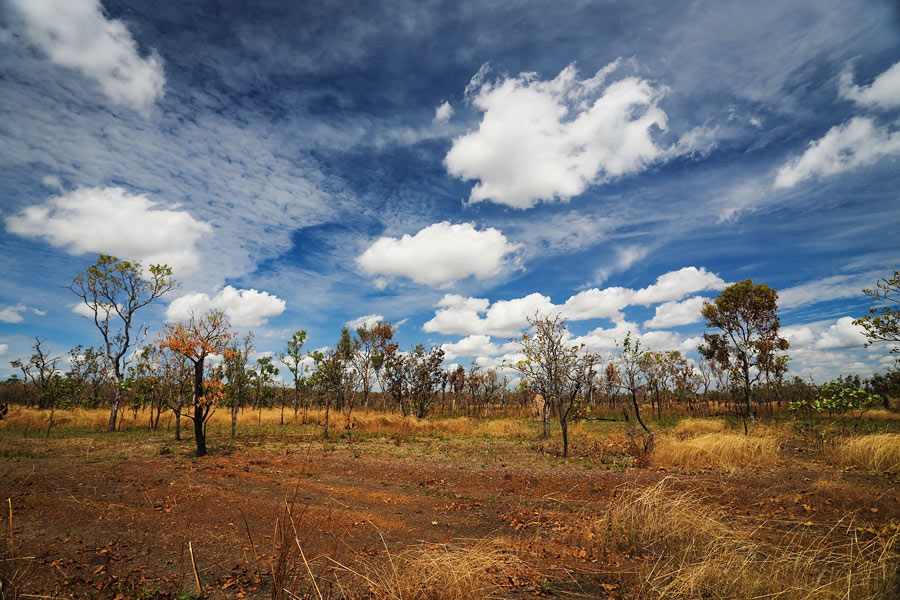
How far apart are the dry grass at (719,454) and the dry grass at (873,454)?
1.88 metres

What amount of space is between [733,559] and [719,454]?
11232 mm

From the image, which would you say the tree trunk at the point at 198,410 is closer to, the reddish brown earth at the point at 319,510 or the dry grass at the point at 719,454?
the reddish brown earth at the point at 319,510

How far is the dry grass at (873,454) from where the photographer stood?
12148 millimetres

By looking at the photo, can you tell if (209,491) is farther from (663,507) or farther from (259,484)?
(663,507)

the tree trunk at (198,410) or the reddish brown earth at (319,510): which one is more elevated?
the tree trunk at (198,410)

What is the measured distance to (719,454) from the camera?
14.5 m

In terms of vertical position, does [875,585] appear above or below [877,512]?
above

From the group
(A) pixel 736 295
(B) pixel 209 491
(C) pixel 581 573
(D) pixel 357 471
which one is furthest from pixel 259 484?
(A) pixel 736 295

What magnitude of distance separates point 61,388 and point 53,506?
72.8 feet

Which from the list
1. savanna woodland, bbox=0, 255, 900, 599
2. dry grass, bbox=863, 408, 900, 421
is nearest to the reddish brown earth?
savanna woodland, bbox=0, 255, 900, 599

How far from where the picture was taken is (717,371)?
42125 mm

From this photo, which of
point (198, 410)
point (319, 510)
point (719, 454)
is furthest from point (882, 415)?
point (198, 410)

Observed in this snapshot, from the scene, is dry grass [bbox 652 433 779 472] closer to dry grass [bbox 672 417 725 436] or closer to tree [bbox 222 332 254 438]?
dry grass [bbox 672 417 725 436]

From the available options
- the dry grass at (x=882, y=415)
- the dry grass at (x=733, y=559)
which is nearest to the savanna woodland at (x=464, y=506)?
the dry grass at (x=733, y=559)
